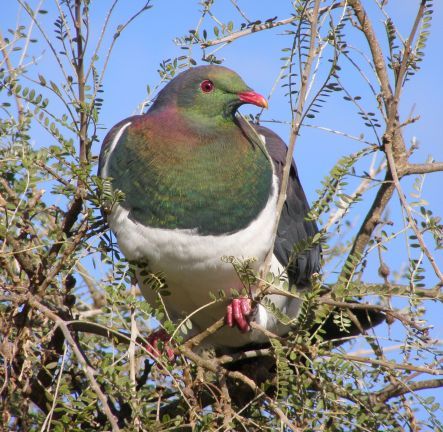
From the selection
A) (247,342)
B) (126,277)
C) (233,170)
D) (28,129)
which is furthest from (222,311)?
(28,129)

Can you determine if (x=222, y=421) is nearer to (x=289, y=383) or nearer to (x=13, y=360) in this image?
(x=289, y=383)

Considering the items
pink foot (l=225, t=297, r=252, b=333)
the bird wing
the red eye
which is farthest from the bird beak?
pink foot (l=225, t=297, r=252, b=333)

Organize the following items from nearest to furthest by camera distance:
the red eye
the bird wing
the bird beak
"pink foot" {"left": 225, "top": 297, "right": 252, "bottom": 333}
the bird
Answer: "pink foot" {"left": 225, "top": 297, "right": 252, "bottom": 333} → the bird → the bird beak → the red eye → the bird wing

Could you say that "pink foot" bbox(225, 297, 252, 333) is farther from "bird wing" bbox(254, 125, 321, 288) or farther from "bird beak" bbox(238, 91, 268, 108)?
"bird beak" bbox(238, 91, 268, 108)

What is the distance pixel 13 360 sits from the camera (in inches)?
115

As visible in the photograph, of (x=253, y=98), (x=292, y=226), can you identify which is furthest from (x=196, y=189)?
(x=292, y=226)

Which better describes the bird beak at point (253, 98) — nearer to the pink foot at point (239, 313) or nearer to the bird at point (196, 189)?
the bird at point (196, 189)

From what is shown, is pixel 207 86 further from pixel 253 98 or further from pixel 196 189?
pixel 196 189

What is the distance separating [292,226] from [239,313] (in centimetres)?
71

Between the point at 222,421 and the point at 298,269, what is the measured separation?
4.36 feet

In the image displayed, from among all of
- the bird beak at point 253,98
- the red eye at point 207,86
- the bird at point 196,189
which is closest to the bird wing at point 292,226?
the bird at point 196,189

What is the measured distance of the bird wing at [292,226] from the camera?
12.9ft

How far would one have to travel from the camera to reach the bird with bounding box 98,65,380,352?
3.56 metres

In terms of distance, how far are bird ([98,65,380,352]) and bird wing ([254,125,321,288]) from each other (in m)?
0.02
